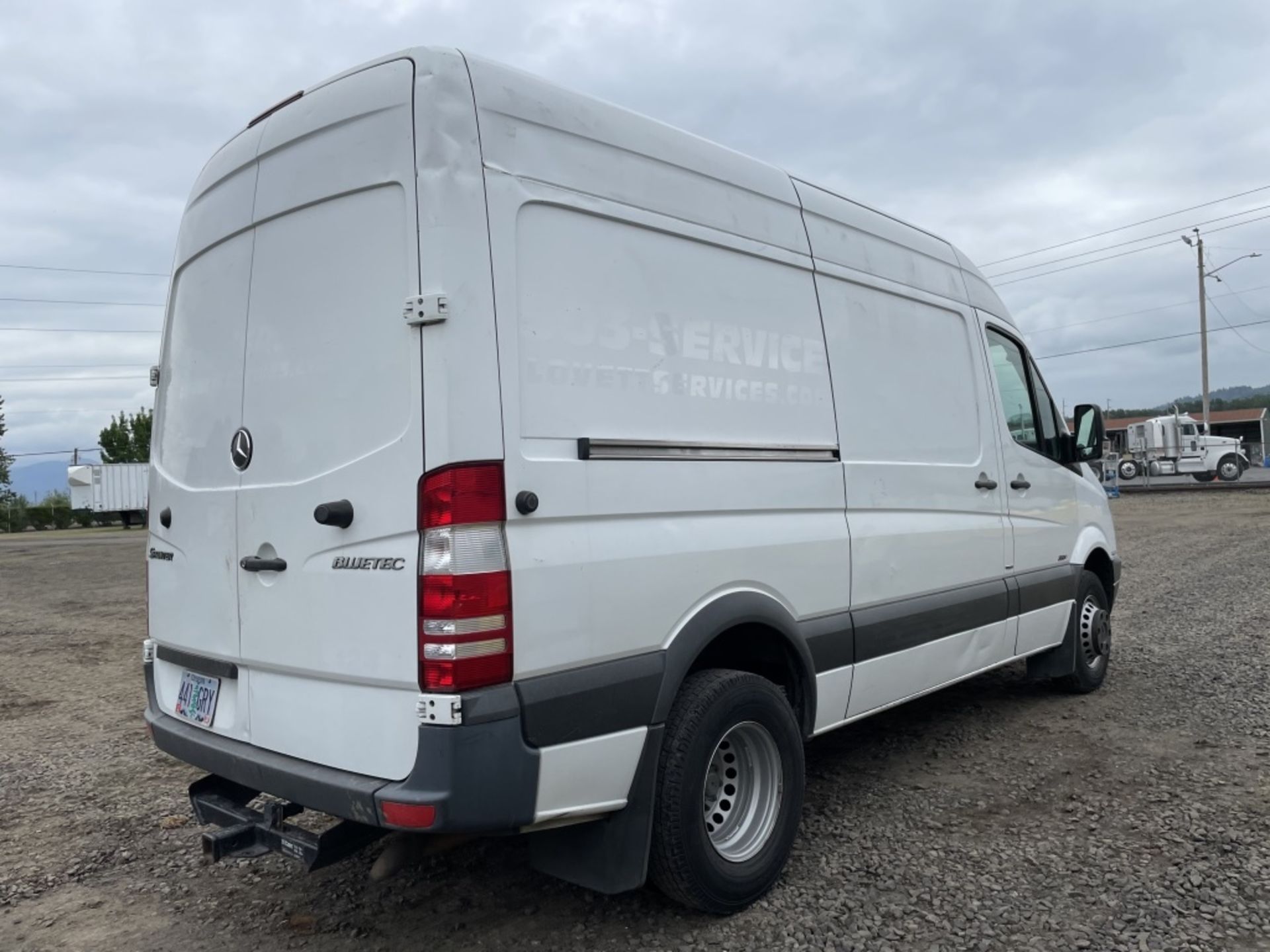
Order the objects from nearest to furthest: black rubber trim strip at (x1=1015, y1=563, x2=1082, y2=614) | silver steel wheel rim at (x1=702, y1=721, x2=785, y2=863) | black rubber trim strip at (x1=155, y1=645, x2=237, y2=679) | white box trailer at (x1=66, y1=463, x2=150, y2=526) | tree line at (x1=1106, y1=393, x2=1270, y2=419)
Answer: black rubber trim strip at (x1=155, y1=645, x2=237, y2=679), silver steel wheel rim at (x1=702, y1=721, x2=785, y2=863), black rubber trim strip at (x1=1015, y1=563, x2=1082, y2=614), white box trailer at (x1=66, y1=463, x2=150, y2=526), tree line at (x1=1106, y1=393, x2=1270, y2=419)

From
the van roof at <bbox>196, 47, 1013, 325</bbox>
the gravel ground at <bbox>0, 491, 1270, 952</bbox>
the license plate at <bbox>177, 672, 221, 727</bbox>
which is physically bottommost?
the gravel ground at <bbox>0, 491, 1270, 952</bbox>

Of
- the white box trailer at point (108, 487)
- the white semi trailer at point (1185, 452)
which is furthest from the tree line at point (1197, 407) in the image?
the white box trailer at point (108, 487)

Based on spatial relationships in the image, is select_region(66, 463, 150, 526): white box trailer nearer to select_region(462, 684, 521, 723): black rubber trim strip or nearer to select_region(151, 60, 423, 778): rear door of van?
select_region(151, 60, 423, 778): rear door of van

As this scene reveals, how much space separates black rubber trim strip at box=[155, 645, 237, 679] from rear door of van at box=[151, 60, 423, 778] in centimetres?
4

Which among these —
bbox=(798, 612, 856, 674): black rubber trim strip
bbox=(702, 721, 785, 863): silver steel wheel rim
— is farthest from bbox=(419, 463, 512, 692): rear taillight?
bbox=(798, 612, 856, 674): black rubber trim strip

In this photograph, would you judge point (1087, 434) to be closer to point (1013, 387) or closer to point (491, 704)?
point (1013, 387)

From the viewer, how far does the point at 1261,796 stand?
423 cm

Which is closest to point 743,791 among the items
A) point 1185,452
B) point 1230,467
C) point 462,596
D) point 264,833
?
point 462,596

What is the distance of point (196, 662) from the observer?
3.39m

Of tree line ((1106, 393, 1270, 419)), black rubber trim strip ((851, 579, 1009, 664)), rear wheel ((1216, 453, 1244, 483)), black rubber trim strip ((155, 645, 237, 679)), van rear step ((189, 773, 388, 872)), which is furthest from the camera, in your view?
tree line ((1106, 393, 1270, 419))

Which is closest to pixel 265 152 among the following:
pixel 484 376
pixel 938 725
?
pixel 484 376

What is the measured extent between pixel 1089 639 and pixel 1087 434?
1314 mm

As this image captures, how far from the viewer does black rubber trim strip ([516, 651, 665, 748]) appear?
2678 mm

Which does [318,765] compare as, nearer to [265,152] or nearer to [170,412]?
[170,412]
